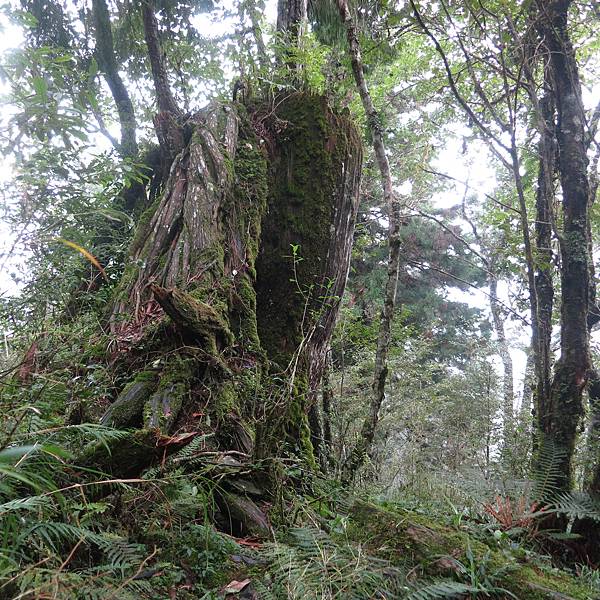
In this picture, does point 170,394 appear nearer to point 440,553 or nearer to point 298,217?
point 440,553

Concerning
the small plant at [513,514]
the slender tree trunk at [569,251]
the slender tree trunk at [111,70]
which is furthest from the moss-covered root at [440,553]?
the slender tree trunk at [111,70]

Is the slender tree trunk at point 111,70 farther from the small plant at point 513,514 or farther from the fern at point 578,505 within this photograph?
the fern at point 578,505

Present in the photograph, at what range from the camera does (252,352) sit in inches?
138

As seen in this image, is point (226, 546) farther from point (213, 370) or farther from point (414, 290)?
point (414, 290)

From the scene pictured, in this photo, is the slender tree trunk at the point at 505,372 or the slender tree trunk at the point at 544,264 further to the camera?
the slender tree trunk at the point at 505,372

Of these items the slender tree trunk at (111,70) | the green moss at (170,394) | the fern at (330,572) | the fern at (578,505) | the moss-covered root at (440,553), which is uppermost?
the slender tree trunk at (111,70)

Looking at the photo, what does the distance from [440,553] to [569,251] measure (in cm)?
329

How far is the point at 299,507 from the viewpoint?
2.35 metres

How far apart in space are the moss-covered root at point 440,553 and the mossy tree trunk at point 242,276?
670mm

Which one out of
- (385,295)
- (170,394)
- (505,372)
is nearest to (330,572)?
(170,394)

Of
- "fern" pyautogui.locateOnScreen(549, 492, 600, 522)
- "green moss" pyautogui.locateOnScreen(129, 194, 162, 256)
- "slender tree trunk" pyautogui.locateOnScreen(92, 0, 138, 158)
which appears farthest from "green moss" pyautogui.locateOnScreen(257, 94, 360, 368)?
"slender tree trunk" pyautogui.locateOnScreen(92, 0, 138, 158)

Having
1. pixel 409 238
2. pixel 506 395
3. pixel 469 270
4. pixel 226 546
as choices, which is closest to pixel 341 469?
pixel 226 546

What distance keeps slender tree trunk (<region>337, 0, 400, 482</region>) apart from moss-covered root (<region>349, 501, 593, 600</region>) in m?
1.18

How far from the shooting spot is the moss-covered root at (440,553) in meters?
1.77
